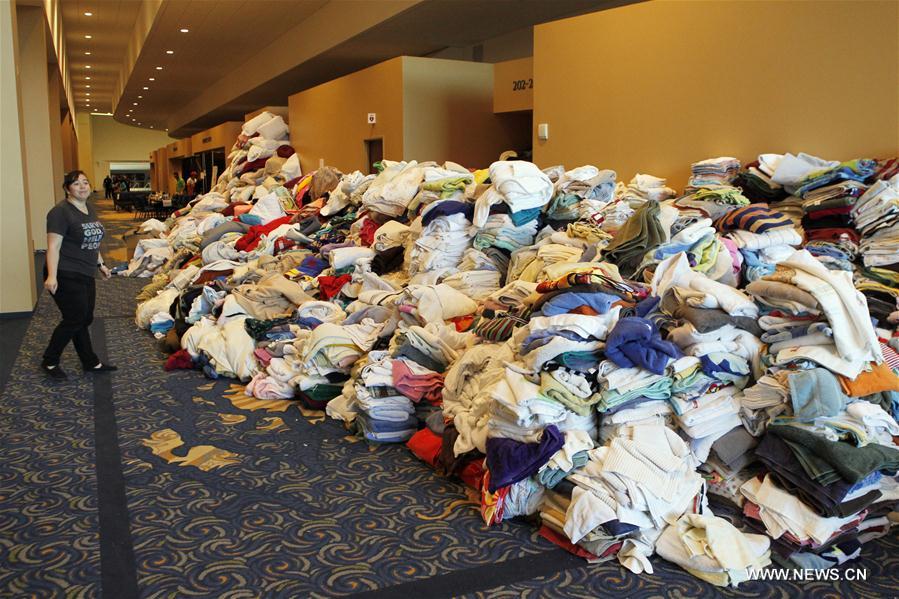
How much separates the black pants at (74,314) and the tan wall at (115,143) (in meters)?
46.9

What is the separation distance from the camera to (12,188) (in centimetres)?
752

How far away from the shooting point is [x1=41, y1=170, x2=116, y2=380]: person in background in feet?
16.4

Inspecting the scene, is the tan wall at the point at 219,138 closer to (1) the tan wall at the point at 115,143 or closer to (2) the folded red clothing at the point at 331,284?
(2) the folded red clothing at the point at 331,284

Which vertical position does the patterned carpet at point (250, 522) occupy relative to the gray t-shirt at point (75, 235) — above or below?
below

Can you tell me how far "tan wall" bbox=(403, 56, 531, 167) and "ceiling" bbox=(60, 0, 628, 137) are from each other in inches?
24.7

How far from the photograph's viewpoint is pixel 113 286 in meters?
9.97

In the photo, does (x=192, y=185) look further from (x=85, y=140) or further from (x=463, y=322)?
(x=85, y=140)

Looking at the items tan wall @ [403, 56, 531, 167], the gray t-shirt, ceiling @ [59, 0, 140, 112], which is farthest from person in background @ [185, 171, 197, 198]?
the gray t-shirt

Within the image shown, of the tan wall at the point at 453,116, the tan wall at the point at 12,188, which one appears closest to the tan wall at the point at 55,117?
the tan wall at the point at 12,188

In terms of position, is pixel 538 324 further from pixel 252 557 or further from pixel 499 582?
pixel 252 557

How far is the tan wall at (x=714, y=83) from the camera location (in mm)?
4414

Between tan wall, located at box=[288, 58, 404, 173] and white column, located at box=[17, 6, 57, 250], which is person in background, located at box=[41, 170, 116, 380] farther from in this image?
white column, located at box=[17, 6, 57, 250]

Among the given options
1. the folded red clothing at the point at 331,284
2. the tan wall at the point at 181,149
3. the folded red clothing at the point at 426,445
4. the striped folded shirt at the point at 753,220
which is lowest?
the folded red clothing at the point at 426,445

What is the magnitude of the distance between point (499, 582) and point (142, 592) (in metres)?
1.28
